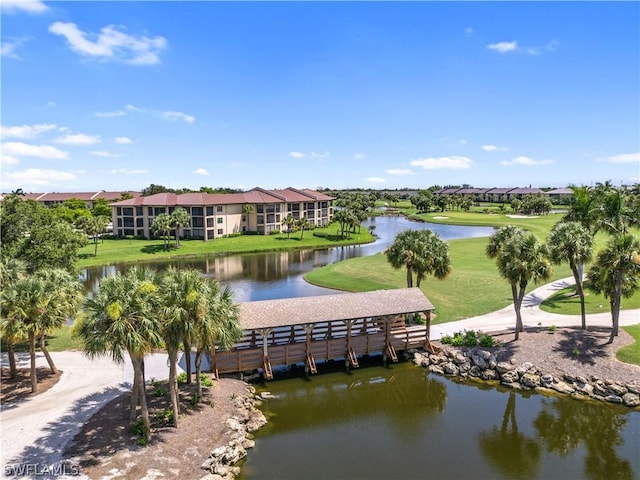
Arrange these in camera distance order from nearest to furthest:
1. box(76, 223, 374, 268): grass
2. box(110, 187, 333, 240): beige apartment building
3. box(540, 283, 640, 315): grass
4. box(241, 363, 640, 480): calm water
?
box(241, 363, 640, 480): calm water → box(540, 283, 640, 315): grass → box(76, 223, 374, 268): grass → box(110, 187, 333, 240): beige apartment building

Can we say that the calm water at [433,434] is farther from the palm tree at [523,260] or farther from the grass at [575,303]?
the grass at [575,303]

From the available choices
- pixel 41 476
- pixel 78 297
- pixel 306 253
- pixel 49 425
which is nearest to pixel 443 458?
pixel 41 476

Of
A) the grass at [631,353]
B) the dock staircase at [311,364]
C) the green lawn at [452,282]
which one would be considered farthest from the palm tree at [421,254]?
the grass at [631,353]

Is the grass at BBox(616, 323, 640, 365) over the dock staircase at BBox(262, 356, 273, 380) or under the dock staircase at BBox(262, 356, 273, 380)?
over

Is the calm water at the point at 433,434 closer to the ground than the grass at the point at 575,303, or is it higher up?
closer to the ground

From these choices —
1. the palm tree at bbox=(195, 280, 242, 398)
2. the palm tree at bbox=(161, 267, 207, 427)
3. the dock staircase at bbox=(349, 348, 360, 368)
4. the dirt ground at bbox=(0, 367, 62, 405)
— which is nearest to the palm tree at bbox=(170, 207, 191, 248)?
the dirt ground at bbox=(0, 367, 62, 405)

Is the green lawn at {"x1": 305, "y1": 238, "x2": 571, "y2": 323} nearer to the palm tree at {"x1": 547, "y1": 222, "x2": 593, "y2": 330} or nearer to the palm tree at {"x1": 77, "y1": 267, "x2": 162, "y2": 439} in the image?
the palm tree at {"x1": 547, "y1": 222, "x2": 593, "y2": 330}
